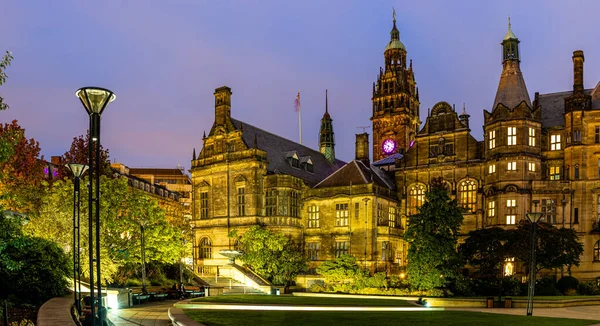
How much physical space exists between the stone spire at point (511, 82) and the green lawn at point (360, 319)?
2977cm

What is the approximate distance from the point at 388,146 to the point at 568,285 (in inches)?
1822

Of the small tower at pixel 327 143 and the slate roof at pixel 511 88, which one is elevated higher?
the slate roof at pixel 511 88

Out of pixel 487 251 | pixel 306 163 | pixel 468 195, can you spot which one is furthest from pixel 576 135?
pixel 306 163

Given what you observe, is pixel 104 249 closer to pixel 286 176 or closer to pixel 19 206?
pixel 19 206

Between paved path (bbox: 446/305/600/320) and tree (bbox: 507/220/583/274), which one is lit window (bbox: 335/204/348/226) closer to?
tree (bbox: 507/220/583/274)

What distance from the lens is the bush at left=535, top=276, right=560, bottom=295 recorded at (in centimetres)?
4609

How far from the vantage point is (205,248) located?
204ft

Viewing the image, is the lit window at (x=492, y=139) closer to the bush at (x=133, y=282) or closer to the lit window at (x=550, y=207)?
the lit window at (x=550, y=207)

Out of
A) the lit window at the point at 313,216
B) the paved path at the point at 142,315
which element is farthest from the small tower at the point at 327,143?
the paved path at the point at 142,315

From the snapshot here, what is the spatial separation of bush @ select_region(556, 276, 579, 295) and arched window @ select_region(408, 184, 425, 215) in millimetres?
16021

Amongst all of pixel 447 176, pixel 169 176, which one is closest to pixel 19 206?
pixel 447 176

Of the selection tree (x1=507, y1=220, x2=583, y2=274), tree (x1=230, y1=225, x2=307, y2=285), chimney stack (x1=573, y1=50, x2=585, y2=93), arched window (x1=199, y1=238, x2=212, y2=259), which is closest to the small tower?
arched window (x1=199, y1=238, x2=212, y2=259)

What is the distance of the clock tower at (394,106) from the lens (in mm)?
90375

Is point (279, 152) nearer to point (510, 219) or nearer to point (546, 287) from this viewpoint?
point (510, 219)
